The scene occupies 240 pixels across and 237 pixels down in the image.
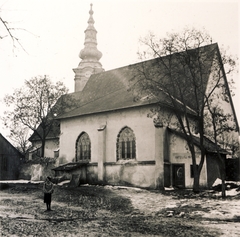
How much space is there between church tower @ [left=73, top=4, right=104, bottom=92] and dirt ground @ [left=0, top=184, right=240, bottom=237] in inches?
1266

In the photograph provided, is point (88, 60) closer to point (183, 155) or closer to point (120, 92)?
point (120, 92)

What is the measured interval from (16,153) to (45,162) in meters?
4.44

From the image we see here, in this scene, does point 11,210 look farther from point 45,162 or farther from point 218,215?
point 45,162

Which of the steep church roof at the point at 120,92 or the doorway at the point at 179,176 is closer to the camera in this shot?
→ the doorway at the point at 179,176

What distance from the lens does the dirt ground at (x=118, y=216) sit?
8.85 meters

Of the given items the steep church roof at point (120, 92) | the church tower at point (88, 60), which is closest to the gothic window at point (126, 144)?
the steep church roof at point (120, 92)

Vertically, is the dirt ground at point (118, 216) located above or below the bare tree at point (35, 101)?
below

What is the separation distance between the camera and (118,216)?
1195cm

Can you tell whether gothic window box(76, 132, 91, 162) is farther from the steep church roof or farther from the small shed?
the small shed

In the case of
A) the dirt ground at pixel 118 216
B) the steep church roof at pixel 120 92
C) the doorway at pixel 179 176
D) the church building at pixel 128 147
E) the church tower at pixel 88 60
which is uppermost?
the church tower at pixel 88 60

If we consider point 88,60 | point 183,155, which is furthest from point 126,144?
point 88,60

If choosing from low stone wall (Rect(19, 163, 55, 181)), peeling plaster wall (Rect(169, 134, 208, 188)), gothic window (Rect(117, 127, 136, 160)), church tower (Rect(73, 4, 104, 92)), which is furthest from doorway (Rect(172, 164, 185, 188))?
church tower (Rect(73, 4, 104, 92))

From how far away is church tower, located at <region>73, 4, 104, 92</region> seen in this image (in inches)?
1895

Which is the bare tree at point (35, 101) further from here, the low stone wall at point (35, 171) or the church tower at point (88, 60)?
the church tower at point (88, 60)
